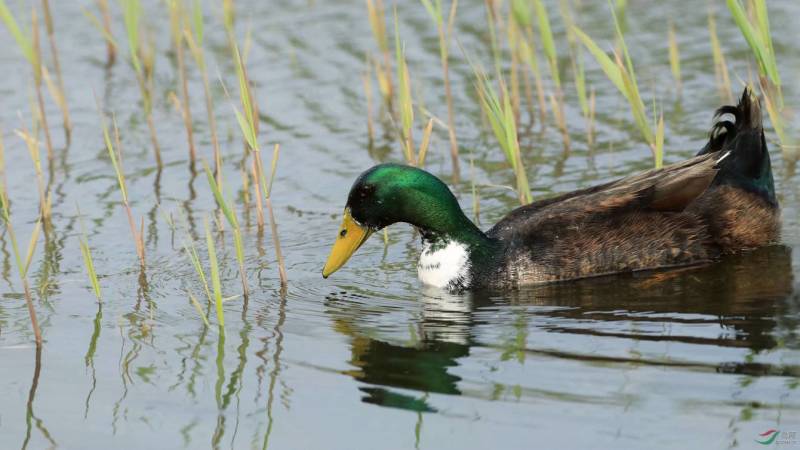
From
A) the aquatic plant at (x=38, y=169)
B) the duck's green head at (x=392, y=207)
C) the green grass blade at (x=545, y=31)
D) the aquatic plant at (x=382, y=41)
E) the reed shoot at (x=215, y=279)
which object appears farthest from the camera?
the aquatic plant at (x=382, y=41)

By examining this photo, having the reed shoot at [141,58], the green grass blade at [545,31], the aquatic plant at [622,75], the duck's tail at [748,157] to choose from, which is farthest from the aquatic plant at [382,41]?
the duck's tail at [748,157]

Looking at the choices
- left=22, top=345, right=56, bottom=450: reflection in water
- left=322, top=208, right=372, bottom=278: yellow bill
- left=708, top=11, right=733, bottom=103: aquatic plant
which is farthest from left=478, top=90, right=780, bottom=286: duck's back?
left=22, top=345, right=56, bottom=450: reflection in water

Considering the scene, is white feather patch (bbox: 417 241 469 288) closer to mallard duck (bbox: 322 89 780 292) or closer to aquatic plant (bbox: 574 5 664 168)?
mallard duck (bbox: 322 89 780 292)

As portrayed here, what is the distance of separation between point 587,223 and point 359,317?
1453mm

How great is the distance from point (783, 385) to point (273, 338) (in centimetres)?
228

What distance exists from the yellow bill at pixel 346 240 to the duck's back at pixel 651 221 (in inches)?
26.9

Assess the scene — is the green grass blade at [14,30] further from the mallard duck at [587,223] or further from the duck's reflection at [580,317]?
the duck's reflection at [580,317]

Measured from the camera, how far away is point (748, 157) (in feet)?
24.5

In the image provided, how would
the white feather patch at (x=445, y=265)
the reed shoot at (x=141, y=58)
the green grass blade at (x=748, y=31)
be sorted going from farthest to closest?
the reed shoot at (x=141, y=58)
the white feather patch at (x=445, y=265)
the green grass blade at (x=748, y=31)

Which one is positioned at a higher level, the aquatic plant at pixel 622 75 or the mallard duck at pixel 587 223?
the aquatic plant at pixel 622 75

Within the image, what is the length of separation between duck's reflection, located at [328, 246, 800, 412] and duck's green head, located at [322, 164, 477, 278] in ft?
1.11

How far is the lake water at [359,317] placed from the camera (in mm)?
4895

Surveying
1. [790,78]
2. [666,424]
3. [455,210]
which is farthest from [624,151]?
[666,424]

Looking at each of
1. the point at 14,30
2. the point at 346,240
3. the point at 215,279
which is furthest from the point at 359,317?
the point at 14,30
